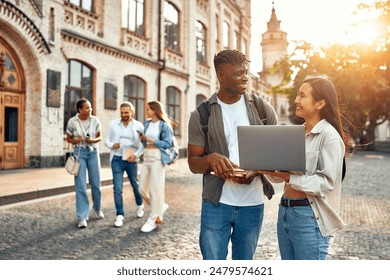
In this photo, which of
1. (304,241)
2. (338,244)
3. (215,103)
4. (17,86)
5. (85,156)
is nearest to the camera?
(304,241)

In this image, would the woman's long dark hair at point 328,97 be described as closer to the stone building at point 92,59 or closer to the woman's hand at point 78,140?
the woman's hand at point 78,140

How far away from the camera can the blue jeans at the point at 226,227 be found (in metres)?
2.18

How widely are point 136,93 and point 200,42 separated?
4355 mm

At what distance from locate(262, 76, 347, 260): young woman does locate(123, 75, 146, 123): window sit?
12.7m

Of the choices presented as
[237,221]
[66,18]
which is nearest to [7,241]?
[237,221]

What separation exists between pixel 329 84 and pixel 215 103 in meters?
0.58

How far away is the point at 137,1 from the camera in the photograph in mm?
14961

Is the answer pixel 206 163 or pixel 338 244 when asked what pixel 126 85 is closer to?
pixel 338 244

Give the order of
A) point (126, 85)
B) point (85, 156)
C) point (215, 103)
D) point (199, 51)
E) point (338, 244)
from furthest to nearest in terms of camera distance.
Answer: point (199, 51), point (126, 85), point (85, 156), point (338, 244), point (215, 103)

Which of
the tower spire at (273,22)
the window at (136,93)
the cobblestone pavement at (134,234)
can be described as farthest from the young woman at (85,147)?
the window at (136,93)


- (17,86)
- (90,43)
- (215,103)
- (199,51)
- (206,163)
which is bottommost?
(206,163)

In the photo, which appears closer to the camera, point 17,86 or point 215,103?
point 215,103

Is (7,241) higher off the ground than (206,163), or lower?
lower

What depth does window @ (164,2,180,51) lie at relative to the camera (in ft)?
55.1
